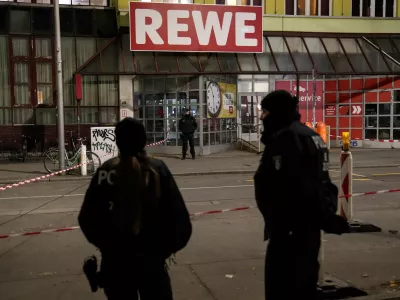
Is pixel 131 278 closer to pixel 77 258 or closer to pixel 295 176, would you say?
pixel 295 176

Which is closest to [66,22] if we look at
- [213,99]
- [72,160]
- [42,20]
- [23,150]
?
[42,20]

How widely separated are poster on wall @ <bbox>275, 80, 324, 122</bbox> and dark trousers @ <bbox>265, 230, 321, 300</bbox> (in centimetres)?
2012

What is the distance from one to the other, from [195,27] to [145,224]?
18272mm

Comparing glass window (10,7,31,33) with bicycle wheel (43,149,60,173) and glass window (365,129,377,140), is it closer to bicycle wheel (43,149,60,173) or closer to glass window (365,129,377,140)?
bicycle wheel (43,149,60,173)

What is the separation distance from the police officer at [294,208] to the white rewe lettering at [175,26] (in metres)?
17.6

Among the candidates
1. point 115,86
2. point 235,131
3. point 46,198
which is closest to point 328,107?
point 235,131

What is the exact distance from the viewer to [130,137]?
3020 millimetres

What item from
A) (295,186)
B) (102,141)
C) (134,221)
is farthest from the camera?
(102,141)

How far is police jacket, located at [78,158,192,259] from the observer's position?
297cm

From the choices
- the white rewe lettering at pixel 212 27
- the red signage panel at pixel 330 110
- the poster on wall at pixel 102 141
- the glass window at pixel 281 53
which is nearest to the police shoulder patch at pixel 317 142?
the poster on wall at pixel 102 141

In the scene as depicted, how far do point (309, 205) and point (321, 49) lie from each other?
68.6 feet

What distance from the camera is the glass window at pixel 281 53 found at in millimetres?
22266

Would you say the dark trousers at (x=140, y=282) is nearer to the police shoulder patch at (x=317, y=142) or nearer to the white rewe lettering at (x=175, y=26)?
the police shoulder patch at (x=317, y=142)

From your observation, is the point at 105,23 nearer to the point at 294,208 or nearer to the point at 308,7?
the point at 308,7
